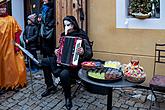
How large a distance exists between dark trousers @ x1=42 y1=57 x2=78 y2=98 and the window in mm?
1397

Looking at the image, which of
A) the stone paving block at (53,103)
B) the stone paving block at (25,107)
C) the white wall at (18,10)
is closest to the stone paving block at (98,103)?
Result: the stone paving block at (53,103)

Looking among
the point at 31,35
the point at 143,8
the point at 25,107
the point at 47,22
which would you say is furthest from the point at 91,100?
the point at 31,35

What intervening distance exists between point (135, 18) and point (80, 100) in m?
1.79

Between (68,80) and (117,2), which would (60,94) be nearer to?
→ (68,80)

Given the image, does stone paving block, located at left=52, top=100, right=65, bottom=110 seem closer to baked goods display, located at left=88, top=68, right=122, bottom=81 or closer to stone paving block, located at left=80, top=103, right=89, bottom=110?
stone paving block, located at left=80, top=103, right=89, bottom=110

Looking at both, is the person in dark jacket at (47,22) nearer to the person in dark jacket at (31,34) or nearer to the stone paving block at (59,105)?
the person in dark jacket at (31,34)

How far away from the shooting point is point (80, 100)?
4.52 m

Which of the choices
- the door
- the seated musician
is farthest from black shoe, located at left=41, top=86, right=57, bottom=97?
the door

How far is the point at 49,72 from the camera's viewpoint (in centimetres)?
459

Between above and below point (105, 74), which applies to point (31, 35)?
above

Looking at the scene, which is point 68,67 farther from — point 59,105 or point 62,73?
point 59,105

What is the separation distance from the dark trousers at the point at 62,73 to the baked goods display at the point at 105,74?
891mm

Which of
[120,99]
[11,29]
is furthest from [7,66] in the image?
[120,99]

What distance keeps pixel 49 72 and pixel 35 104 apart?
60 cm
